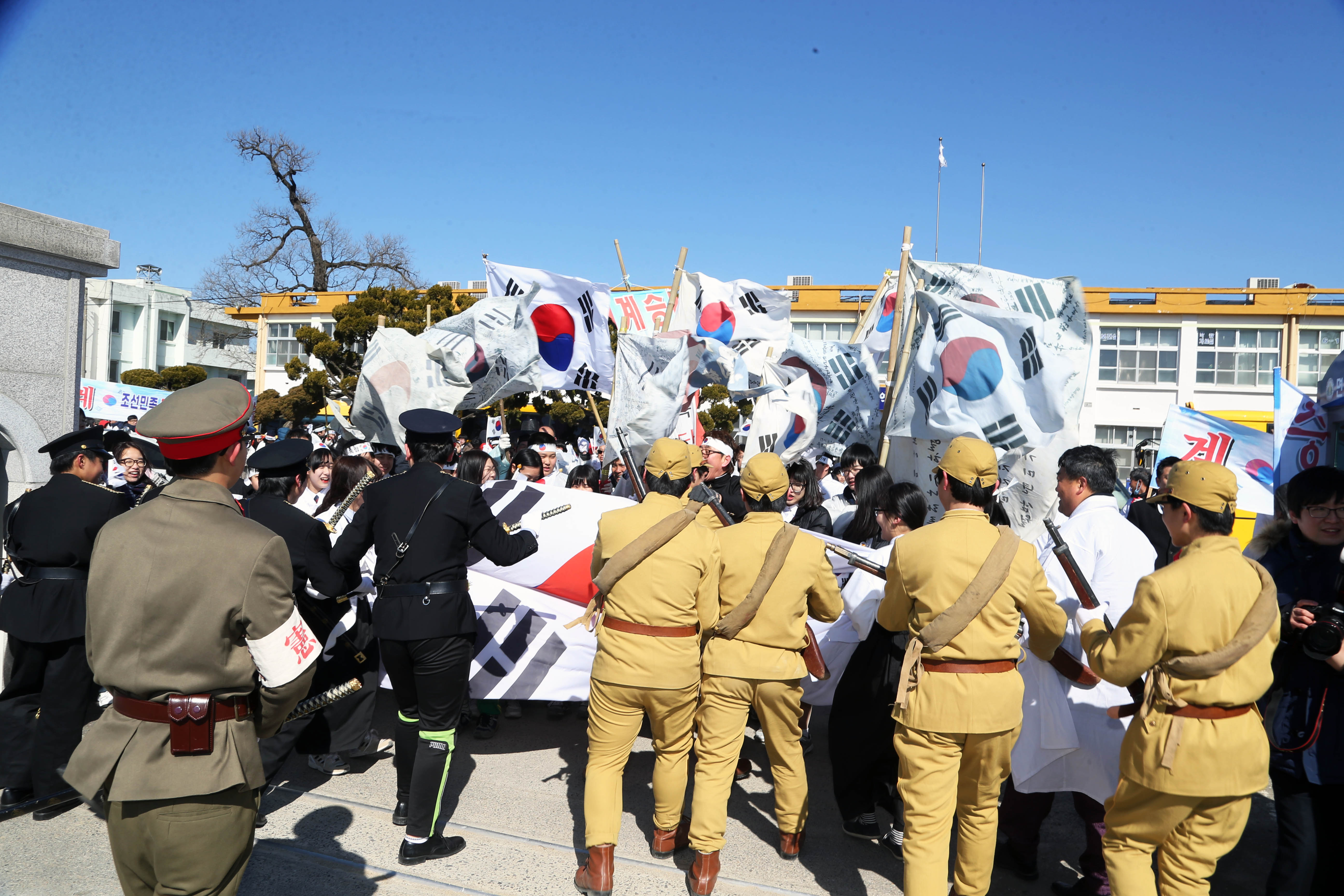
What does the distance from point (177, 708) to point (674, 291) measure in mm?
7583

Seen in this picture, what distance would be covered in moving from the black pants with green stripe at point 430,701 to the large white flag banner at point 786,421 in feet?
12.5

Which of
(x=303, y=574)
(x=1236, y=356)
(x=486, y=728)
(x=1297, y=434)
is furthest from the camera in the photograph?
(x=1236, y=356)

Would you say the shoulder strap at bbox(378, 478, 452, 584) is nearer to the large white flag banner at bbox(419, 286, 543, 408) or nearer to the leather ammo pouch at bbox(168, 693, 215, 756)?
the leather ammo pouch at bbox(168, 693, 215, 756)

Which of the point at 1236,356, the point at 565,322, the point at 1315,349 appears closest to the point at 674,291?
the point at 565,322

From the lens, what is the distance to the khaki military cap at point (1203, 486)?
2.92m

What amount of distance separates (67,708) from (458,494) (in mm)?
2251

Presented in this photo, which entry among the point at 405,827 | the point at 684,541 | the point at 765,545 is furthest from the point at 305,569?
the point at 765,545

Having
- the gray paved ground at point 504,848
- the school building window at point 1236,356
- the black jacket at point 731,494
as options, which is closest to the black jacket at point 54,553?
the gray paved ground at point 504,848

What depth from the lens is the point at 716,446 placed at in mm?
7336

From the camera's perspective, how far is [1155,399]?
36812 mm

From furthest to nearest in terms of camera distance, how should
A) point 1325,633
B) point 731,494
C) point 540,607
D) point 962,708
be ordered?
point 731,494
point 540,607
point 962,708
point 1325,633

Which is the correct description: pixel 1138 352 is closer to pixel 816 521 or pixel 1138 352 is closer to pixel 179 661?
pixel 816 521

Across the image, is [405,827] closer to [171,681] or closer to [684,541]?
[684,541]

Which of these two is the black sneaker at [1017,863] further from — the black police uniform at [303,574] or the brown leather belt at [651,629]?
the black police uniform at [303,574]
